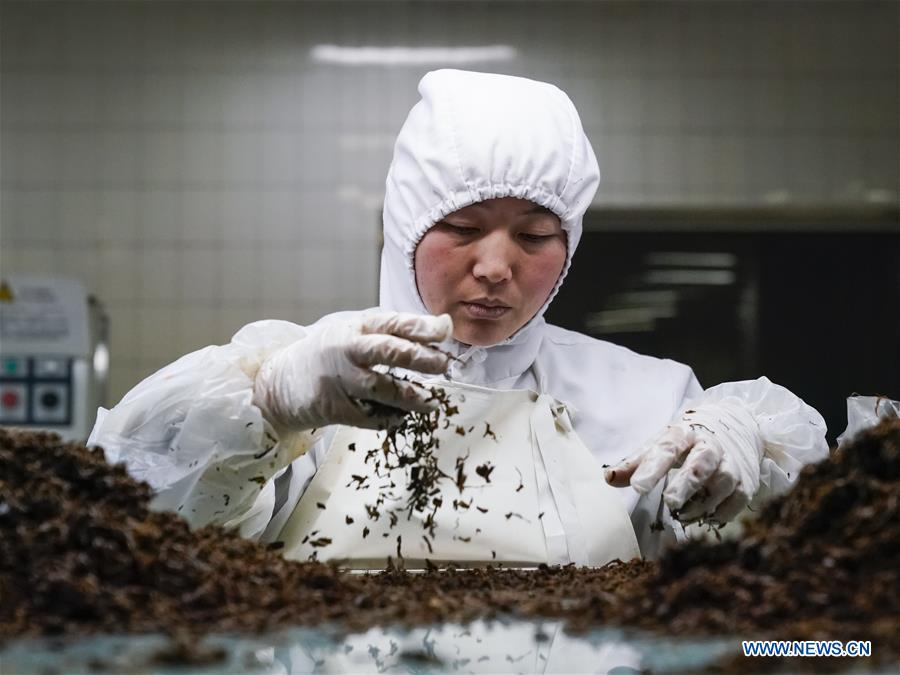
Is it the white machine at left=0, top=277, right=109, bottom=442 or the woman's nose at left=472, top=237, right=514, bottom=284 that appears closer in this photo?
the woman's nose at left=472, top=237, right=514, bottom=284

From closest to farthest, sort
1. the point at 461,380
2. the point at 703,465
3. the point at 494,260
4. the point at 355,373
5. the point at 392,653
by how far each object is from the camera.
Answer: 1. the point at 392,653
2. the point at 355,373
3. the point at 703,465
4. the point at 494,260
5. the point at 461,380

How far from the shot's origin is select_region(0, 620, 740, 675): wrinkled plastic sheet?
2.32 ft

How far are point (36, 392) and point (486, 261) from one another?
2472 mm

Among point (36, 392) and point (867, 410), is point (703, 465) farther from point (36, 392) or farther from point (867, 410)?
point (36, 392)

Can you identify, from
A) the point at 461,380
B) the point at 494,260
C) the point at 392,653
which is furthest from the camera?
the point at 461,380

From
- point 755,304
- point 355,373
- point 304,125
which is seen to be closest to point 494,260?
point 355,373

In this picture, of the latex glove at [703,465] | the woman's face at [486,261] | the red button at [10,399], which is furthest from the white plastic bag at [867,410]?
the red button at [10,399]

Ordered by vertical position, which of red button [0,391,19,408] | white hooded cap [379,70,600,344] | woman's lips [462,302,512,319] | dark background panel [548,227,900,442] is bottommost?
red button [0,391,19,408]

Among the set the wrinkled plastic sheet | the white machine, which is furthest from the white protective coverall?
the white machine

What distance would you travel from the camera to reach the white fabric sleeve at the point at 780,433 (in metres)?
1.56

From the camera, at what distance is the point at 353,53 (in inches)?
163

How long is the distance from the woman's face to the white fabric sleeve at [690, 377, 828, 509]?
33 cm

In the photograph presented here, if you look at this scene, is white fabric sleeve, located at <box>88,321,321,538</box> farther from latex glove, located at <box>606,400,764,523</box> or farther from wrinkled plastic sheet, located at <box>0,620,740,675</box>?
wrinkled plastic sheet, located at <box>0,620,740,675</box>

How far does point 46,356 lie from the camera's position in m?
3.57
